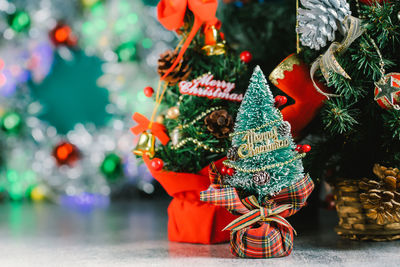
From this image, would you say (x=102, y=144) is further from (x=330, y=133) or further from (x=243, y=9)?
(x=330, y=133)

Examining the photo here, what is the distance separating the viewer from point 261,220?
0.81 metres

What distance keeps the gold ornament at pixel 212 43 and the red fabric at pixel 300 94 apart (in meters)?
0.16

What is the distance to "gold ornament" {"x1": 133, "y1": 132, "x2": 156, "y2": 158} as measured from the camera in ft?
3.20

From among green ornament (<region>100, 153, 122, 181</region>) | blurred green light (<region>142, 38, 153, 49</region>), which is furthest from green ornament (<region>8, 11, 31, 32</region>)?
green ornament (<region>100, 153, 122, 181</region>)

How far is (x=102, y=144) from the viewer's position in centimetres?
191

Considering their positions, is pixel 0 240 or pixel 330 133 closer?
pixel 330 133

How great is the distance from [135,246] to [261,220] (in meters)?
0.31

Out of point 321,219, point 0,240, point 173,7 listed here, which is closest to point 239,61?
point 173,7

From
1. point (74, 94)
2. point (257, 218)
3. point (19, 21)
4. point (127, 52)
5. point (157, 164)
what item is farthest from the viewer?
point (74, 94)

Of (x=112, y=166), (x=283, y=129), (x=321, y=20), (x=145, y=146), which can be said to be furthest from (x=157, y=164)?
(x=112, y=166)

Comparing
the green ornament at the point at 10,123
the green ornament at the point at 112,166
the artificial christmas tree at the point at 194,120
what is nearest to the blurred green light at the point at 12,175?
the green ornament at the point at 10,123

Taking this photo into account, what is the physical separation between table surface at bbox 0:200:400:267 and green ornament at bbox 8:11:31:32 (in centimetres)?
91

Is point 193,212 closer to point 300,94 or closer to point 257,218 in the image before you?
point 257,218

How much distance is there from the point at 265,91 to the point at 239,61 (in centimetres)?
23
